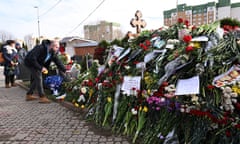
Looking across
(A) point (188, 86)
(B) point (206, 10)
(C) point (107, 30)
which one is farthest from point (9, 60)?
(C) point (107, 30)

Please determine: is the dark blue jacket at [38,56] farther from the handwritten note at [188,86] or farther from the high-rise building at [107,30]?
the high-rise building at [107,30]

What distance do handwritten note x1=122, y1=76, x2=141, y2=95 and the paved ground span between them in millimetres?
733

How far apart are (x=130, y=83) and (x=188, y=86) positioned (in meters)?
1.08

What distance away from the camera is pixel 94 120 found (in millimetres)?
3869

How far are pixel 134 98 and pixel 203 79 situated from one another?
1.13 m

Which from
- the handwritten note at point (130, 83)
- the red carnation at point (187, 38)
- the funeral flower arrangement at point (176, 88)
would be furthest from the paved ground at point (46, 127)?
the red carnation at point (187, 38)

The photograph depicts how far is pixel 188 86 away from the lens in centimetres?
242

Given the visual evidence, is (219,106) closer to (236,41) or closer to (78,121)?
(236,41)

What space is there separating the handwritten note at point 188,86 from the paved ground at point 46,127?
110 cm

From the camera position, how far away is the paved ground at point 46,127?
10.2ft

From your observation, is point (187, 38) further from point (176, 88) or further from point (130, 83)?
point (130, 83)

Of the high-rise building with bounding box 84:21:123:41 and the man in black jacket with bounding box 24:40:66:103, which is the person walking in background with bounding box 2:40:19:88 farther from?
the high-rise building with bounding box 84:21:123:41

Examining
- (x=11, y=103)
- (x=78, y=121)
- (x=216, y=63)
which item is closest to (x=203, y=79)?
(x=216, y=63)

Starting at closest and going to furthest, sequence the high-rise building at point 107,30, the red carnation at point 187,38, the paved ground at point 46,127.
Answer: the red carnation at point 187,38 → the paved ground at point 46,127 → the high-rise building at point 107,30
